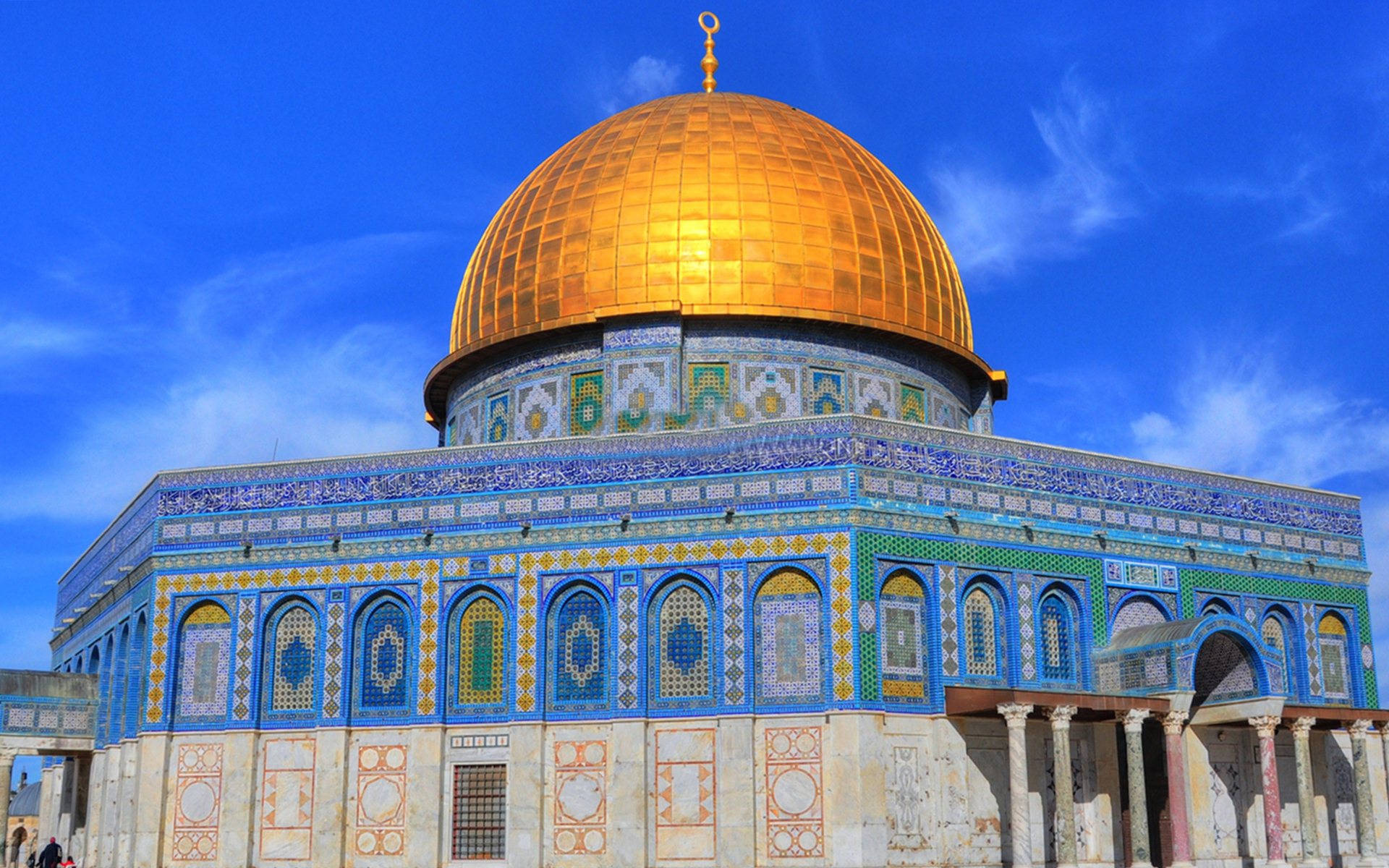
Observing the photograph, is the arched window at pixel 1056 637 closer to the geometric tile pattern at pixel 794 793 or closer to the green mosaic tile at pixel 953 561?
the green mosaic tile at pixel 953 561

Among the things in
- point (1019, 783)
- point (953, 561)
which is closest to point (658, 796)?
point (1019, 783)

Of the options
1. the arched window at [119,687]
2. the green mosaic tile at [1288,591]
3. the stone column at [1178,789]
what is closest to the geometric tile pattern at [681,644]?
the stone column at [1178,789]

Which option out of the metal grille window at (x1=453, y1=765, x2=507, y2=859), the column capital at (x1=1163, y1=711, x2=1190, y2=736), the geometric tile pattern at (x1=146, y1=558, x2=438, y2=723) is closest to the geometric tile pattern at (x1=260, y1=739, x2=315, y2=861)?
the geometric tile pattern at (x1=146, y1=558, x2=438, y2=723)

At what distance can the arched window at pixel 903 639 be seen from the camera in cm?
2162

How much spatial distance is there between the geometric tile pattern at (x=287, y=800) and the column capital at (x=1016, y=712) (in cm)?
956

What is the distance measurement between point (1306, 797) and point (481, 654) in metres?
11.9

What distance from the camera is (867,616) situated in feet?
70.6

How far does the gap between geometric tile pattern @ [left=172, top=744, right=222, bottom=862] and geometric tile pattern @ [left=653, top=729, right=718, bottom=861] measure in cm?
645

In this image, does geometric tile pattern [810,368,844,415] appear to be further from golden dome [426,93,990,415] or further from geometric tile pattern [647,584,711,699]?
geometric tile pattern [647,584,711,699]

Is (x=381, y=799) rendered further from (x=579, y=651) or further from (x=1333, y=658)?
(x=1333, y=658)

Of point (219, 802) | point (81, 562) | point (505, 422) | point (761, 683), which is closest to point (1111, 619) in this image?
point (761, 683)

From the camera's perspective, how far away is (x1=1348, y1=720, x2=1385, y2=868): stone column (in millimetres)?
24109

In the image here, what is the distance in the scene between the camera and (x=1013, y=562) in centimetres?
2312

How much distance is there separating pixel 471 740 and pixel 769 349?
8137 millimetres
